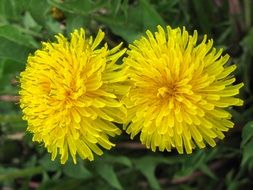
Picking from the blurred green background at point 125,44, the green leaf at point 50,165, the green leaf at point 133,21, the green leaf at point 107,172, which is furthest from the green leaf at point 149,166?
the green leaf at point 133,21

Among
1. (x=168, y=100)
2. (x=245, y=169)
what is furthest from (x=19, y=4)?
(x=245, y=169)

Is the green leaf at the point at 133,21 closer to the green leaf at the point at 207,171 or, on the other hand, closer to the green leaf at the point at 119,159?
the green leaf at the point at 119,159

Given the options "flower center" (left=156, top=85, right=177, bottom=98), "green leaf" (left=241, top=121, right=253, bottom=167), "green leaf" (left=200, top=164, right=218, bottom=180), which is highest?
"flower center" (left=156, top=85, right=177, bottom=98)

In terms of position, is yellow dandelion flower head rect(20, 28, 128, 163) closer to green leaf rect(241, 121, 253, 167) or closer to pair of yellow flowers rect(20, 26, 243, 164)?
pair of yellow flowers rect(20, 26, 243, 164)

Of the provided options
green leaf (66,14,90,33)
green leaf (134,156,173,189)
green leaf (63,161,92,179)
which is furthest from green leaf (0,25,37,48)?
green leaf (134,156,173,189)

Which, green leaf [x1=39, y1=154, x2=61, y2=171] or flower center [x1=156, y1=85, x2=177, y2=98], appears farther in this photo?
green leaf [x1=39, y1=154, x2=61, y2=171]

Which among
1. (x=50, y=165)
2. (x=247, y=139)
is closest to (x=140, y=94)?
(x=247, y=139)
